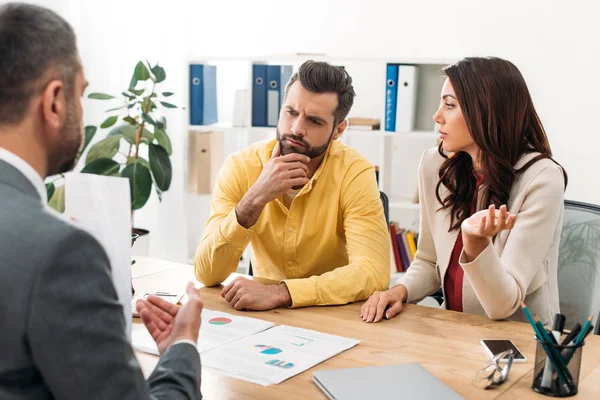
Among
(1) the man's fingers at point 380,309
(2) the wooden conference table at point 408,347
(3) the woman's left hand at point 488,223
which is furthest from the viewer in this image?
(1) the man's fingers at point 380,309

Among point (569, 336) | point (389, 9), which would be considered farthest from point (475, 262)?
point (389, 9)

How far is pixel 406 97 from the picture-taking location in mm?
3518

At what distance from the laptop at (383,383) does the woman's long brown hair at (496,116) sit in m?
0.78

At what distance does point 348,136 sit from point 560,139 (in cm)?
110

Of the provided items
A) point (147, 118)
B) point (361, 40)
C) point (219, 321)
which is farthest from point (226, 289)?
point (361, 40)

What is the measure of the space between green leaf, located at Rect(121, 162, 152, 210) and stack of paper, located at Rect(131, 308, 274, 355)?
75.9 inches

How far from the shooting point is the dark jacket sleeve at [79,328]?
0.79 metres

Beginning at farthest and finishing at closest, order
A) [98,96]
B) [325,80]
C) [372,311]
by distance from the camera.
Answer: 1. [98,96]
2. [325,80]
3. [372,311]

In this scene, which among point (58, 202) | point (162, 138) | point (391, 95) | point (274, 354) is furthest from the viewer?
point (162, 138)

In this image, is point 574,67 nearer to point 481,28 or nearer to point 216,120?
point 481,28

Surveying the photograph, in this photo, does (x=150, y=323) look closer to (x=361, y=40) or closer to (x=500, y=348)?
(x=500, y=348)

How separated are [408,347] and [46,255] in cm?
89

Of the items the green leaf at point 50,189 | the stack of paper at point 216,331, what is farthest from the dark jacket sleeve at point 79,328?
the green leaf at point 50,189

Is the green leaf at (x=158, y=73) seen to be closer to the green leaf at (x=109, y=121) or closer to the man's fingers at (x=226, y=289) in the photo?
the green leaf at (x=109, y=121)
